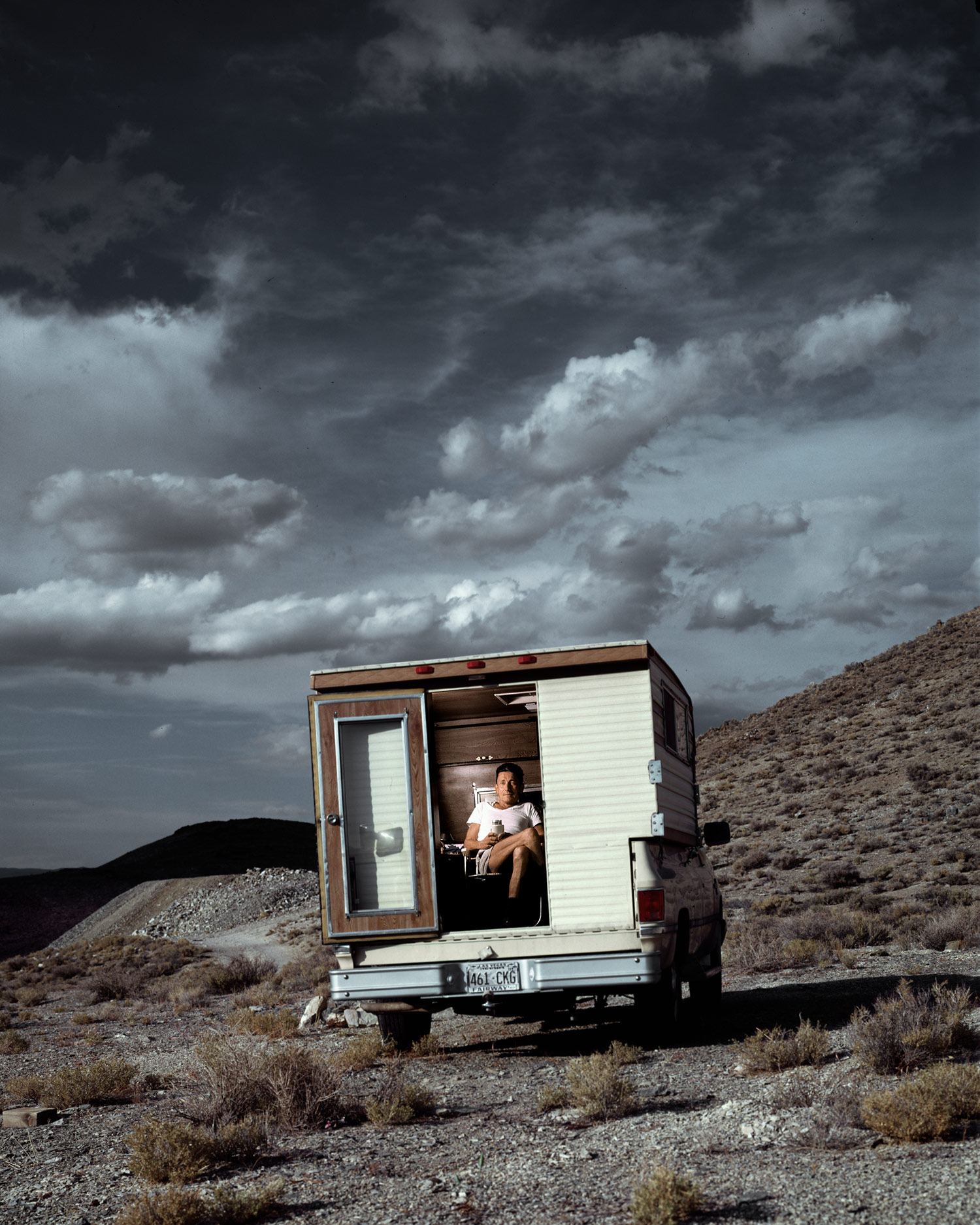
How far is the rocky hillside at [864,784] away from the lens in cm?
2398

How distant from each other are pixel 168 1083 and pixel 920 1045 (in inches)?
225

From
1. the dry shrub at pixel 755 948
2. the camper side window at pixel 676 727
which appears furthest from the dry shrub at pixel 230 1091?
the dry shrub at pixel 755 948

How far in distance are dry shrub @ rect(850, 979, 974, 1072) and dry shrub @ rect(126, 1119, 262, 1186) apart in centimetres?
364

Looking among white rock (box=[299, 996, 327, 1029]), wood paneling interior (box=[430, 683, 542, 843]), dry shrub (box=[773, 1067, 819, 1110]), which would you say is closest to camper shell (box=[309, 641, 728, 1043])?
dry shrub (box=[773, 1067, 819, 1110])

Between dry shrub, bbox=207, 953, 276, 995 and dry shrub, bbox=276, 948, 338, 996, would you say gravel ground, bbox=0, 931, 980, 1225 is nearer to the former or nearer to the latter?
dry shrub, bbox=276, 948, 338, 996

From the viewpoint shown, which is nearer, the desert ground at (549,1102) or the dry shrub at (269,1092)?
the desert ground at (549,1102)

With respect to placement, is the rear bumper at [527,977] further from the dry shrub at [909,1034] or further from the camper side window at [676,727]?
the camper side window at [676,727]

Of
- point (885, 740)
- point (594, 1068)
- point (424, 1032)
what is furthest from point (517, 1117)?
point (885, 740)

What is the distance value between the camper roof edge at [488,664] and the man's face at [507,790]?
1424 millimetres

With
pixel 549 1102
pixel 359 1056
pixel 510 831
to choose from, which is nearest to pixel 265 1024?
pixel 359 1056

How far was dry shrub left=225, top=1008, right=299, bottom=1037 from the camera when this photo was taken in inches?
453

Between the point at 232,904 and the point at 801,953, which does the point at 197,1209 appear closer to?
the point at 801,953

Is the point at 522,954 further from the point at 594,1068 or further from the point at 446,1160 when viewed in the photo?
the point at 446,1160

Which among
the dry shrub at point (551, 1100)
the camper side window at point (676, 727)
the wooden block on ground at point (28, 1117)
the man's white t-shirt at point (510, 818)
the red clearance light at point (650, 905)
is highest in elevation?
the camper side window at point (676, 727)
